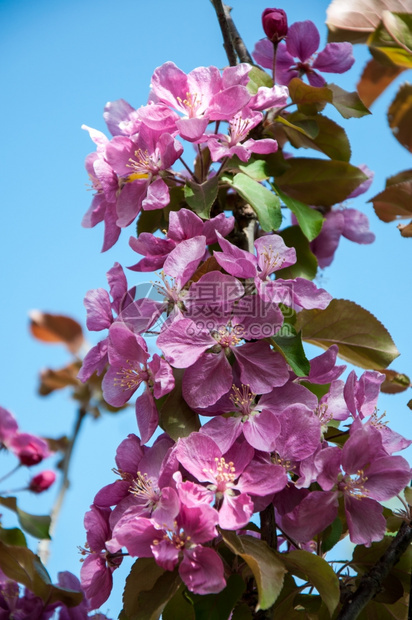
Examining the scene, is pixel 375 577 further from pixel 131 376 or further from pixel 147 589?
pixel 131 376

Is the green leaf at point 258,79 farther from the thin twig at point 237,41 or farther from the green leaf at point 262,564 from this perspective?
the green leaf at point 262,564

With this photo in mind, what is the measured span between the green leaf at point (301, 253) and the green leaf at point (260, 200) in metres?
0.17

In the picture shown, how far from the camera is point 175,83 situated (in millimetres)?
1107

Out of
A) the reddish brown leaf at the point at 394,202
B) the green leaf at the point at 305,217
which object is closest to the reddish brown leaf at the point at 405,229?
the reddish brown leaf at the point at 394,202

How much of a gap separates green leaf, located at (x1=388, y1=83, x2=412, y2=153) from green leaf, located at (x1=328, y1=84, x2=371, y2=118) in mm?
88

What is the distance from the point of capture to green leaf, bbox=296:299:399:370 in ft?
3.88

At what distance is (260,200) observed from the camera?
110 cm

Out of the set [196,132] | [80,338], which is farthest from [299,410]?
[80,338]

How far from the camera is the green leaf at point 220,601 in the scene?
2.95 feet

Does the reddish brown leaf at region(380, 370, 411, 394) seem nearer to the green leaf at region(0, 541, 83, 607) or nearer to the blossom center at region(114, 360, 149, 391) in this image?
the blossom center at region(114, 360, 149, 391)

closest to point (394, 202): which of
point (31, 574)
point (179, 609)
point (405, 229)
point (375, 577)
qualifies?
point (405, 229)

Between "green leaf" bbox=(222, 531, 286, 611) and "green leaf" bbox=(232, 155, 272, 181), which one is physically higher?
"green leaf" bbox=(232, 155, 272, 181)

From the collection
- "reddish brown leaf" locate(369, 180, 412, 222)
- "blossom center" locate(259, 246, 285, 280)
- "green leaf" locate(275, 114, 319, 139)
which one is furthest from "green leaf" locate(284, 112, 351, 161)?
"blossom center" locate(259, 246, 285, 280)

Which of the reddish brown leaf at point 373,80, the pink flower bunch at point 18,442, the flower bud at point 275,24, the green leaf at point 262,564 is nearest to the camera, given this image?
the green leaf at point 262,564
